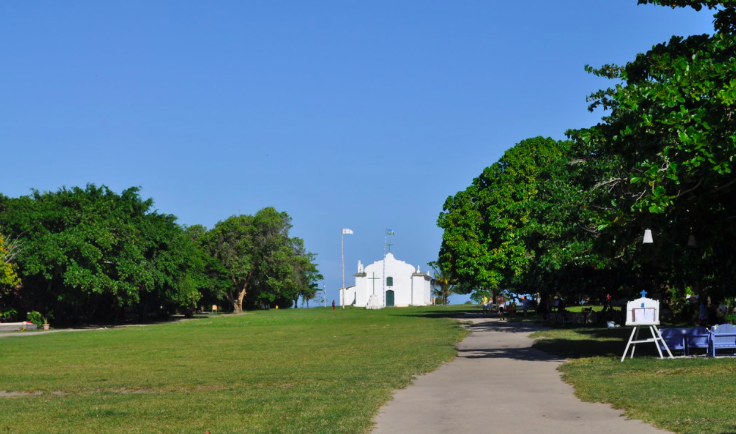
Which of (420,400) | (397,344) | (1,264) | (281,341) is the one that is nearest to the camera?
(420,400)

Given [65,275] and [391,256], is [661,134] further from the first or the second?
[391,256]

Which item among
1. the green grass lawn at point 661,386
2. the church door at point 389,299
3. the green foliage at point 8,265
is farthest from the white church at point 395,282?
the green grass lawn at point 661,386

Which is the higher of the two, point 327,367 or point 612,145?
point 612,145

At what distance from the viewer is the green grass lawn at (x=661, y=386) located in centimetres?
1118

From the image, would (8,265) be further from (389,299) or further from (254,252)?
(389,299)

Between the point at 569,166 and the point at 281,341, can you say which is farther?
the point at 569,166

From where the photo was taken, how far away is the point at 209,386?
672 inches

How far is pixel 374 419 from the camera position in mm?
11992

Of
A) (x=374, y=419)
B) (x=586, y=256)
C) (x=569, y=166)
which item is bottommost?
(x=374, y=419)

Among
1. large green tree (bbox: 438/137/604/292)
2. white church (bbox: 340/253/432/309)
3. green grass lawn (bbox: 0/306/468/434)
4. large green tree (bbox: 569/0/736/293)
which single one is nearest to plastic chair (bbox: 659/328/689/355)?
large green tree (bbox: 569/0/736/293)

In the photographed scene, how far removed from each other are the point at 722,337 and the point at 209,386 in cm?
1175

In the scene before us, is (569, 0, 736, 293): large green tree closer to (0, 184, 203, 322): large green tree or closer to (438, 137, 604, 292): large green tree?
(438, 137, 604, 292): large green tree

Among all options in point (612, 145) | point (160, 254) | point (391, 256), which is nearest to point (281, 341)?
point (612, 145)

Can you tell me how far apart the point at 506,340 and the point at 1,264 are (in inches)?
1243
